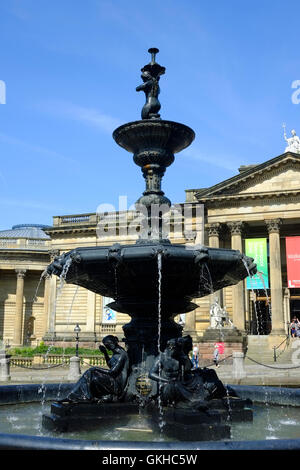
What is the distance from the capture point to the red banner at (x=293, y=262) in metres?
37.6

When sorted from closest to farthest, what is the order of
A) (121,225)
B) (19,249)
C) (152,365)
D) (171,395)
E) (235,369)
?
(171,395), (152,365), (235,369), (121,225), (19,249)

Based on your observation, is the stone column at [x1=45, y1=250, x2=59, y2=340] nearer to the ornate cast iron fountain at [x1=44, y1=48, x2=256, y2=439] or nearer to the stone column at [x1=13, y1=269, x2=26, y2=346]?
the stone column at [x1=13, y1=269, x2=26, y2=346]

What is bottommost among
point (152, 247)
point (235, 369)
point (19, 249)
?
point (235, 369)

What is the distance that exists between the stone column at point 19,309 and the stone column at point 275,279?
30.3 meters

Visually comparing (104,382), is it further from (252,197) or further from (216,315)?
(252,197)

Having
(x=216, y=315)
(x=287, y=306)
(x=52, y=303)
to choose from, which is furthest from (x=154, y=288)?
(x=52, y=303)

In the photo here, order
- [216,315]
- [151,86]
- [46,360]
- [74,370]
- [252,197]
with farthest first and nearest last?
[252,197] → [216,315] → [46,360] → [74,370] → [151,86]

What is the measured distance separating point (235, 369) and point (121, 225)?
99.4ft

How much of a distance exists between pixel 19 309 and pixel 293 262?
32.9 meters

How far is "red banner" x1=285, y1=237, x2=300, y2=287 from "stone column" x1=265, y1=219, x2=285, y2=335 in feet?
7.31

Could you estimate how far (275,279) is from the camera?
40062 millimetres
